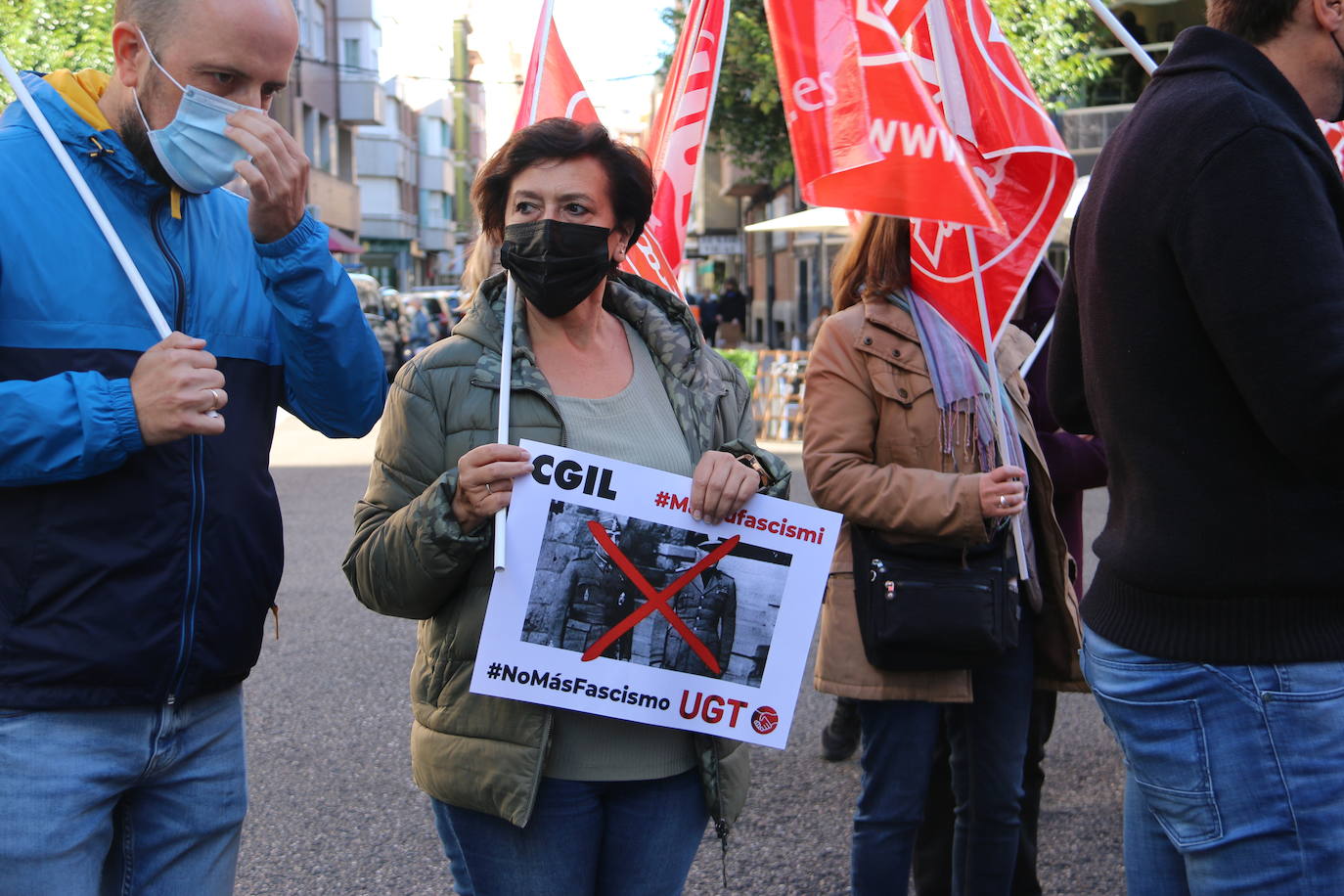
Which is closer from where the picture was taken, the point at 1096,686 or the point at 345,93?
the point at 1096,686

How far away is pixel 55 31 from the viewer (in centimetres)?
849

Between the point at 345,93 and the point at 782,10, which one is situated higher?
the point at 782,10

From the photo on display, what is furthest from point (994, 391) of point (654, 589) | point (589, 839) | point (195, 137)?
point (195, 137)

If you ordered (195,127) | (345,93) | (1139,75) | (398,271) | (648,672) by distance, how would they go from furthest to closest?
(398,271), (345,93), (1139,75), (648,672), (195,127)

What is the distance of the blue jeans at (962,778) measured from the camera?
135 inches

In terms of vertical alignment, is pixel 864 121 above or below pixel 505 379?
above

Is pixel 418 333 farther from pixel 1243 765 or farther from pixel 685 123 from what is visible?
pixel 1243 765

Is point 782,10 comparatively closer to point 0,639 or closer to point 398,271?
point 0,639

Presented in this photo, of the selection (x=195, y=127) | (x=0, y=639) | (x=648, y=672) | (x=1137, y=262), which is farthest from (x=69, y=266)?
(x=1137, y=262)

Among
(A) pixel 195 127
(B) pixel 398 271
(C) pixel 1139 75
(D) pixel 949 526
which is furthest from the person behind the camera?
(B) pixel 398 271

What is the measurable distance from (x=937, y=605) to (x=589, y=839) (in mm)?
1149

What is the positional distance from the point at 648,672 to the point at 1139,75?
22.8 meters

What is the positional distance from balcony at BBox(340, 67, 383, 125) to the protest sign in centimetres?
4981

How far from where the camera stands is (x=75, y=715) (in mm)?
2137
